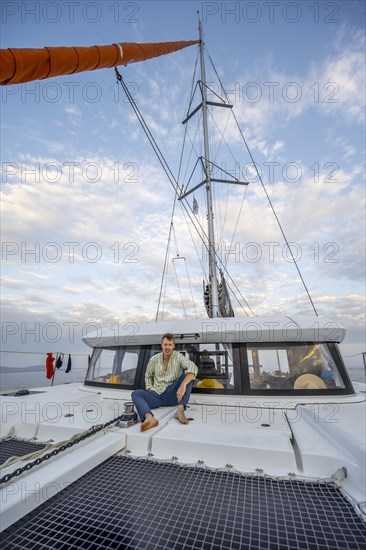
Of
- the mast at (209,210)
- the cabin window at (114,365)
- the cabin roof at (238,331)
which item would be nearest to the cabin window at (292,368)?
the cabin roof at (238,331)

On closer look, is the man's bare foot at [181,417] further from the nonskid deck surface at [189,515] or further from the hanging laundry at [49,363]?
the hanging laundry at [49,363]

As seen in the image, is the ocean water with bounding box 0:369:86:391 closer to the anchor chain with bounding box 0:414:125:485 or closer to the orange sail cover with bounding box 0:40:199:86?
the anchor chain with bounding box 0:414:125:485

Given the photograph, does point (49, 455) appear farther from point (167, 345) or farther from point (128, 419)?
point (167, 345)

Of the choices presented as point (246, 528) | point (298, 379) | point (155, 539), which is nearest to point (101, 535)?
point (155, 539)

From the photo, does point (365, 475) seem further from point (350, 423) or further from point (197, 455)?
point (197, 455)

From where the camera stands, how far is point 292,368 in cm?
431

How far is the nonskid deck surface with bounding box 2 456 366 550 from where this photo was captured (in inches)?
59.7

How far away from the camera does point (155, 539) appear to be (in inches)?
60.3

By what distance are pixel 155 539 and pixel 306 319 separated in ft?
12.1

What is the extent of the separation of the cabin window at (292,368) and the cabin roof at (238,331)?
167 mm

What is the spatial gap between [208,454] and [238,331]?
208 cm

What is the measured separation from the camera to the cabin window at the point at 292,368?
4.19 m

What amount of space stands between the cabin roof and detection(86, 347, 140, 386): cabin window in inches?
10.0

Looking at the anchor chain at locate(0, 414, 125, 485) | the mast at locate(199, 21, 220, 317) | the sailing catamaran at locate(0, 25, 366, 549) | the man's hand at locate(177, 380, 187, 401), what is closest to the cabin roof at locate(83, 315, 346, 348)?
the sailing catamaran at locate(0, 25, 366, 549)
